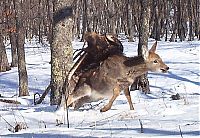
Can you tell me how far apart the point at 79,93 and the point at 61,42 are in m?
1.61

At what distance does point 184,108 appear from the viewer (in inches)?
265

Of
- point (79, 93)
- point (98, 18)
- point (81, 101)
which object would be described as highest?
point (79, 93)

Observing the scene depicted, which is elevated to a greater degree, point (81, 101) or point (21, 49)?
point (81, 101)

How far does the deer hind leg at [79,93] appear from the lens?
24.7 ft

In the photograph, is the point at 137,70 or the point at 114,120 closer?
the point at 114,120

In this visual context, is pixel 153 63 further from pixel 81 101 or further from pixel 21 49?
pixel 21 49

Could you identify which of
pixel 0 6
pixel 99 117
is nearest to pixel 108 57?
pixel 99 117

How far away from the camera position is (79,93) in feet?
24.9

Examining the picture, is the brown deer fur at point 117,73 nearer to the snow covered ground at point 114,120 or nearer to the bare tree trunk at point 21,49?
the snow covered ground at point 114,120

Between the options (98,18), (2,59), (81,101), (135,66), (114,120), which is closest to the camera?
(114,120)

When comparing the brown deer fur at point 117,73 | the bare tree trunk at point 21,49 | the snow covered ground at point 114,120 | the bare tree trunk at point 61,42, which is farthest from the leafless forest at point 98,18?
the snow covered ground at point 114,120

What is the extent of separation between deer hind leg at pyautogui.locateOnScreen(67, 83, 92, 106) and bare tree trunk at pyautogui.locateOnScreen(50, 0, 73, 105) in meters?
1.18

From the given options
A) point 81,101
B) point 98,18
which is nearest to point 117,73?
point 81,101

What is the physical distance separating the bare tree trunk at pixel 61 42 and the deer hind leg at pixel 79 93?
1.18 metres
